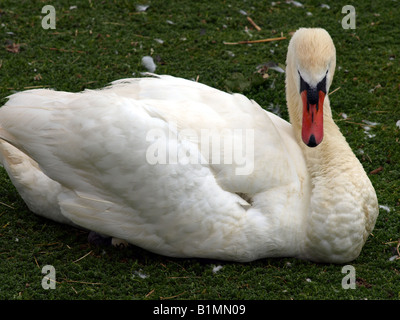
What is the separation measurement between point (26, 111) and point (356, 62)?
417 centimetres

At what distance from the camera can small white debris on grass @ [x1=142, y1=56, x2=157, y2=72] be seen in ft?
23.5

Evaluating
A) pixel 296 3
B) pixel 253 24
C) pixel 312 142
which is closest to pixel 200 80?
pixel 253 24

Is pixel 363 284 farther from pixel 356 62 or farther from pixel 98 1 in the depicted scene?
pixel 98 1

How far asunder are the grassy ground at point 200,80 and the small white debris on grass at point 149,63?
0.08m

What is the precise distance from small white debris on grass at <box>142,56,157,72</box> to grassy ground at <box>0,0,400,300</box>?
81mm

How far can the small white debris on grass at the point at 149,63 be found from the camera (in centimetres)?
717

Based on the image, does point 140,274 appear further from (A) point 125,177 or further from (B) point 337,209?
(B) point 337,209

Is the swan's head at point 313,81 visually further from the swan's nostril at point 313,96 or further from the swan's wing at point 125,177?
the swan's wing at point 125,177

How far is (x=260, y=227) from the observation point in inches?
175

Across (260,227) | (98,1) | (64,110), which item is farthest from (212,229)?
(98,1)

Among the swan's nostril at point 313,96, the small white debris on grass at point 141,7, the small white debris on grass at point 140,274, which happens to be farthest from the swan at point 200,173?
the small white debris on grass at point 141,7

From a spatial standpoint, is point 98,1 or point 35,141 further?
point 98,1

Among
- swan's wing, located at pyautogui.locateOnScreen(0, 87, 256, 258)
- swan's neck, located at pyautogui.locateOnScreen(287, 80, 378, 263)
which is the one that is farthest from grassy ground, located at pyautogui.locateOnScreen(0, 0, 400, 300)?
swan's wing, located at pyautogui.locateOnScreen(0, 87, 256, 258)
